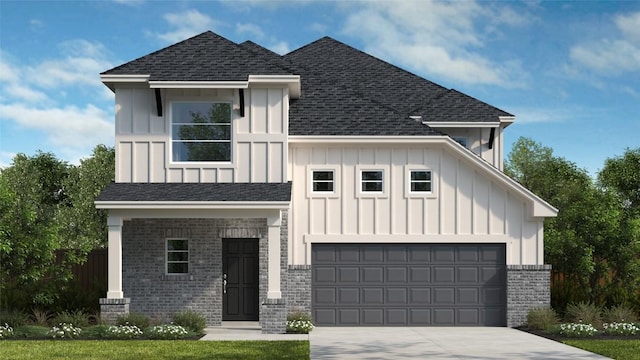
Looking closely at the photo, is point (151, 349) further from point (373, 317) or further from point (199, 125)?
point (373, 317)

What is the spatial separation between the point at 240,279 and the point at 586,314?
353 inches

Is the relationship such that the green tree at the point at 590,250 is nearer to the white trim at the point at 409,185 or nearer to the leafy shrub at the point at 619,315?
the leafy shrub at the point at 619,315

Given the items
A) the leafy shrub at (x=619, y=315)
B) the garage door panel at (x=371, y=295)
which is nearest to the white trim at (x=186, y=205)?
the garage door panel at (x=371, y=295)

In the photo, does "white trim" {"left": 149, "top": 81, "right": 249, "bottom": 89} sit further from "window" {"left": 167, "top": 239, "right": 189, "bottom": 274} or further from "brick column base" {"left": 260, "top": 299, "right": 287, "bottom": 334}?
"brick column base" {"left": 260, "top": 299, "right": 287, "bottom": 334}

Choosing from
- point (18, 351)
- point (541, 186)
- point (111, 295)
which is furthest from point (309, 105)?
point (541, 186)

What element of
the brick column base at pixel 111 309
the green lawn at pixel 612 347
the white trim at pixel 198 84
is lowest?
the green lawn at pixel 612 347

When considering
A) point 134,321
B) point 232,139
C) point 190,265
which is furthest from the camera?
point 190,265

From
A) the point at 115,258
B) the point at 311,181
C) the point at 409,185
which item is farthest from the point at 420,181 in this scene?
the point at 115,258

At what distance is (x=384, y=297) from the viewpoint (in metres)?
23.3

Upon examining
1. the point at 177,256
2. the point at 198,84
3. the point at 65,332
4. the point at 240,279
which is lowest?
the point at 65,332

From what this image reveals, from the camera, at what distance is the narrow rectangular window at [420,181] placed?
23297mm

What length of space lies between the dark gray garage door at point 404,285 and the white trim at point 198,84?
4.94 m

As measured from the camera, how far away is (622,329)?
20156 mm

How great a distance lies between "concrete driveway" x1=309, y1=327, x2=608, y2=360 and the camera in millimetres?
16156
